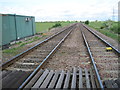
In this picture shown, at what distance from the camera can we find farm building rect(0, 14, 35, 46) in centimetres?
1093

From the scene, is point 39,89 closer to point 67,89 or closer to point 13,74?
point 67,89

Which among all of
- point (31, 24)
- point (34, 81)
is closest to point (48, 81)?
point (34, 81)

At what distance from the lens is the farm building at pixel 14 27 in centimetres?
1093

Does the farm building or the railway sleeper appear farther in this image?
the farm building

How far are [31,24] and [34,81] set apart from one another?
14.7m

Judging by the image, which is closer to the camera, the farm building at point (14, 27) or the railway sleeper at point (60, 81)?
the railway sleeper at point (60, 81)

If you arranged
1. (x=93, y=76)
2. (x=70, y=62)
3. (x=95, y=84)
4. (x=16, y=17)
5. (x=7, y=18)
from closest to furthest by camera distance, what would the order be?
(x=95, y=84), (x=93, y=76), (x=70, y=62), (x=7, y=18), (x=16, y=17)

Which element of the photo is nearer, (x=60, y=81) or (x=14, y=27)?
(x=60, y=81)

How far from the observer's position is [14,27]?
42.3 feet

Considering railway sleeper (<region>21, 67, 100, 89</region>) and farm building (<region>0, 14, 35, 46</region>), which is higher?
farm building (<region>0, 14, 35, 46</region>)

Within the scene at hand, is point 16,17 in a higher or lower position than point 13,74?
higher

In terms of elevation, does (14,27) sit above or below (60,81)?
above

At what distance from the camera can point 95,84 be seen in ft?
12.1

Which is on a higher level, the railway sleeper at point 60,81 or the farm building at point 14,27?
the farm building at point 14,27
